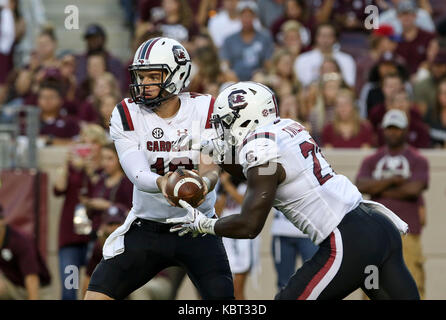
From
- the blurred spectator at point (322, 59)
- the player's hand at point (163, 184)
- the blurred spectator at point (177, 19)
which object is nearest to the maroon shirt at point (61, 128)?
the blurred spectator at point (177, 19)

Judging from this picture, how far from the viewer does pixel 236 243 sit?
8844mm

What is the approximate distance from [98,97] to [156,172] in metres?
4.18

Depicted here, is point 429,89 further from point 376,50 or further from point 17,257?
point 17,257

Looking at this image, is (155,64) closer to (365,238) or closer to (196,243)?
(196,243)

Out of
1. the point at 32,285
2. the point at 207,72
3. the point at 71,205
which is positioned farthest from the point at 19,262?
the point at 207,72

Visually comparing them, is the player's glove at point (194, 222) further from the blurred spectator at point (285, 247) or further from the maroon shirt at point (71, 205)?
the maroon shirt at point (71, 205)

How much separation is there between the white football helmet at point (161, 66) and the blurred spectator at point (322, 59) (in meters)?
5.18

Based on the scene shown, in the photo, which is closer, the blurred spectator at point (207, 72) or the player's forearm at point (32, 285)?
the player's forearm at point (32, 285)

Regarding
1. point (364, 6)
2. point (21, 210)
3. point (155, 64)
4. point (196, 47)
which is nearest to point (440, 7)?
point (364, 6)

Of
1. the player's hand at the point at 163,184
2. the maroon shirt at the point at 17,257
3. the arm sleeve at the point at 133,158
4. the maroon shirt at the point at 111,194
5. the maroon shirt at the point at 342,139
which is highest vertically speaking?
the arm sleeve at the point at 133,158

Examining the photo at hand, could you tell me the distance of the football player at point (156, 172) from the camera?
5.64 meters

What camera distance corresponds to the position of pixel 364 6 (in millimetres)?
11891

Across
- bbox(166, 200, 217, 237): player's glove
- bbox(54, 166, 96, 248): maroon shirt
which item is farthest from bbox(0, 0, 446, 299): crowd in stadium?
bbox(166, 200, 217, 237): player's glove
